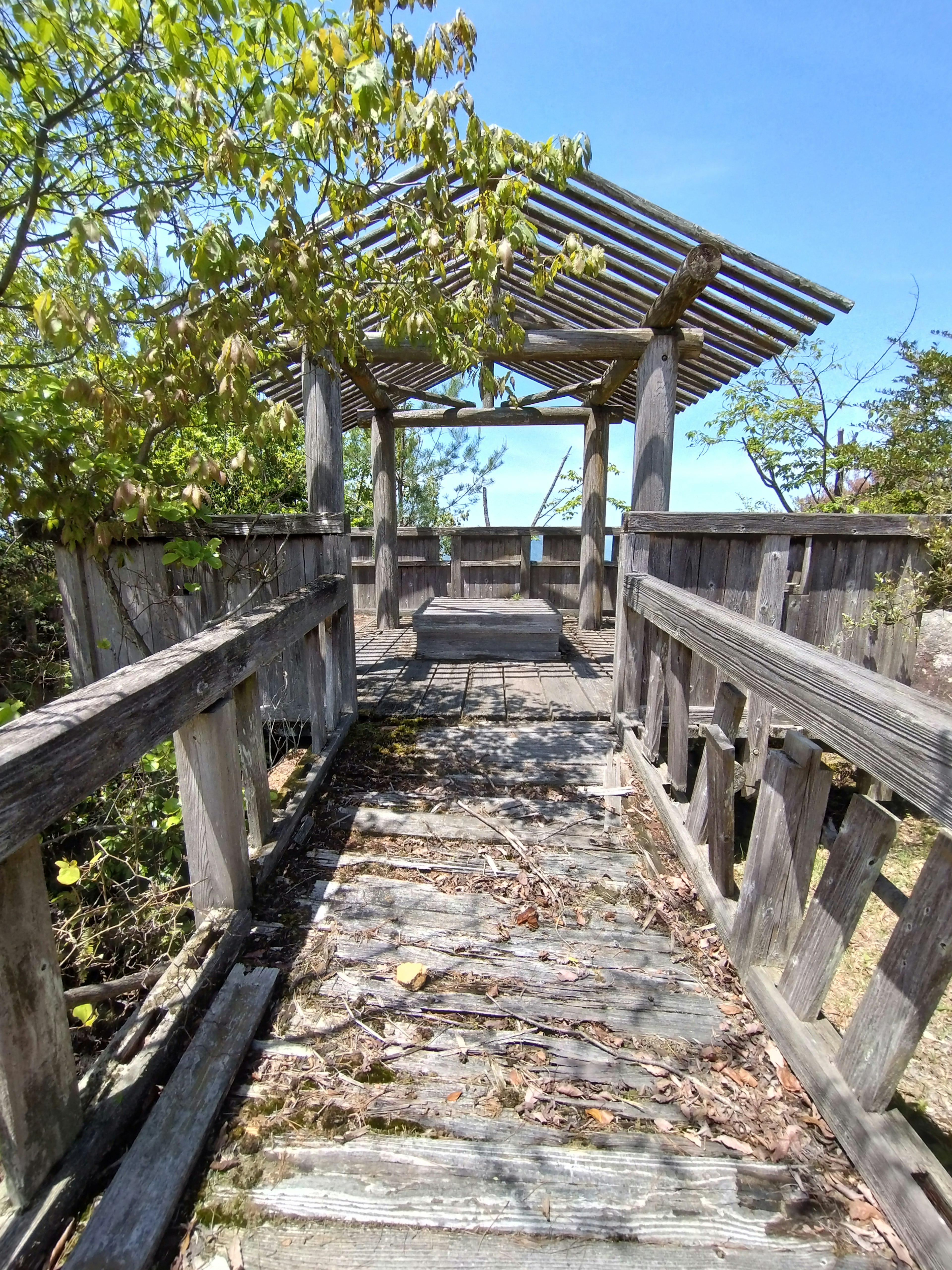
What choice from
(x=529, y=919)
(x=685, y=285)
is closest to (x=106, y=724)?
(x=529, y=919)

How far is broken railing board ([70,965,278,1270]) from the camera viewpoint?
116 cm

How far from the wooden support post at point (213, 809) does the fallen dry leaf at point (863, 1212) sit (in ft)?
6.00

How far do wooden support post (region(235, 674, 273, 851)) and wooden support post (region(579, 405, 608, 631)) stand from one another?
6162 mm

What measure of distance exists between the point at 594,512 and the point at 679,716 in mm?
5623

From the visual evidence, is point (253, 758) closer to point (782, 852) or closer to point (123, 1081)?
point (123, 1081)

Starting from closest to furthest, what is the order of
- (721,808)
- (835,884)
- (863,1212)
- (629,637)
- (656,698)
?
(863,1212) → (835,884) → (721,808) → (656,698) → (629,637)

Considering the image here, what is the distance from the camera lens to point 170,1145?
1.35 m

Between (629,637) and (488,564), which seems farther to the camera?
(488,564)

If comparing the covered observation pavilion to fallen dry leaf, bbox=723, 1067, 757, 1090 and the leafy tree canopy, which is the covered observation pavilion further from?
fallen dry leaf, bbox=723, 1067, 757, 1090

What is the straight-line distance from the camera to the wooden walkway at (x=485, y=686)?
185 inches

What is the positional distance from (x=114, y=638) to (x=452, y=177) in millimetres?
3471

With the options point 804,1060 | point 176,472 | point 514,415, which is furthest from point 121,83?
point 514,415

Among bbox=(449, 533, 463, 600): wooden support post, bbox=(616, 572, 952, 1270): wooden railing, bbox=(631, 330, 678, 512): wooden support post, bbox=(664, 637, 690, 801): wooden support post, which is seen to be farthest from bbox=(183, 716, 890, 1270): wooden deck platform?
bbox=(449, 533, 463, 600): wooden support post

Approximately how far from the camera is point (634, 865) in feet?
8.77
